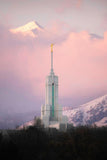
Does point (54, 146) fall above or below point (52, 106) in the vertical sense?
below

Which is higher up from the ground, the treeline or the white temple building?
the white temple building

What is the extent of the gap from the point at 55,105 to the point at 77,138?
1253 inches

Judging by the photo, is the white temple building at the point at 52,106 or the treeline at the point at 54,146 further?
the white temple building at the point at 52,106

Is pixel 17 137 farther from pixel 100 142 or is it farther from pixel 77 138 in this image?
pixel 100 142

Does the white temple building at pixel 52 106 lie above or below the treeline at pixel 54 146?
above

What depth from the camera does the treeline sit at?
40.6m

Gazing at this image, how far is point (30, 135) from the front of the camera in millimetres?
48125

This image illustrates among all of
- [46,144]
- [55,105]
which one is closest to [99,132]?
[46,144]

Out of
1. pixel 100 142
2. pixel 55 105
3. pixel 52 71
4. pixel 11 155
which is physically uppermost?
pixel 52 71

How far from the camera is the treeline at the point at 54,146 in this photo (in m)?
40.6

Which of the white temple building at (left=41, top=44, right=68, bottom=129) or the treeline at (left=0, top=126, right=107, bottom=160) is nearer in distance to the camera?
the treeline at (left=0, top=126, right=107, bottom=160)

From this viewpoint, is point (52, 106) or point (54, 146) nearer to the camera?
point (54, 146)

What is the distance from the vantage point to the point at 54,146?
43.4 metres

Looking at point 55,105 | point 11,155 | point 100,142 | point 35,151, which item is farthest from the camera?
point 55,105
